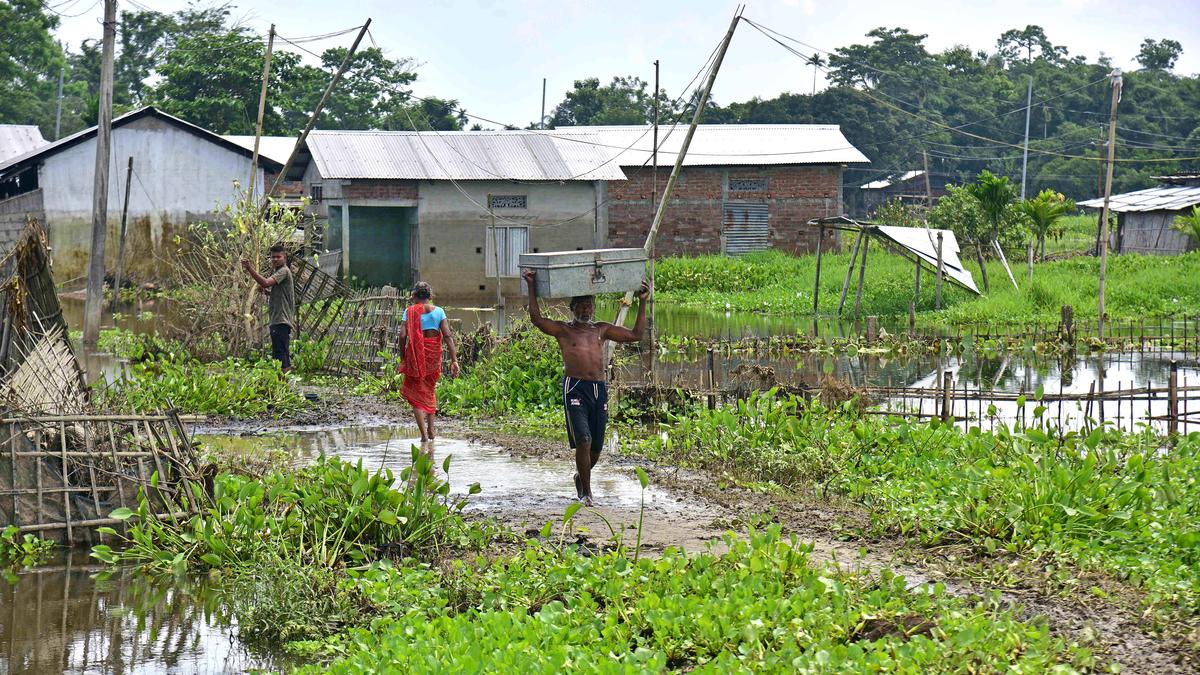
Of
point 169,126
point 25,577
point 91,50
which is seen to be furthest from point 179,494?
point 91,50

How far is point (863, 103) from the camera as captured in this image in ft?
169

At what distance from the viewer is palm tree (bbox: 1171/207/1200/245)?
29.5m

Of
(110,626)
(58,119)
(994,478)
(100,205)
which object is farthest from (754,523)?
(58,119)

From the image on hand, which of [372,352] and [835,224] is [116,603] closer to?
[372,352]

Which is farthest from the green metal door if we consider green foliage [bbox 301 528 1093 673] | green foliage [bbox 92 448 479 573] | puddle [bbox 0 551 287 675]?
green foliage [bbox 301 528 1093 673]

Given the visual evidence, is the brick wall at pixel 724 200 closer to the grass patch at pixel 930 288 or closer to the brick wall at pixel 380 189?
the grass patch at pixel 930 288

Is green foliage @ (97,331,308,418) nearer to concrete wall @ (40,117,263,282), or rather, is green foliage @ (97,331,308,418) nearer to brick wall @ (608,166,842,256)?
concrete wall @ (40,117,263,282)

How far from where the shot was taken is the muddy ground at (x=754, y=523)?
560 centimetres

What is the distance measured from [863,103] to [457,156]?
86.3 ft

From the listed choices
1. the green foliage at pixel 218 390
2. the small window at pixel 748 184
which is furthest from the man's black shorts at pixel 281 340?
the small window at pixel 748 184

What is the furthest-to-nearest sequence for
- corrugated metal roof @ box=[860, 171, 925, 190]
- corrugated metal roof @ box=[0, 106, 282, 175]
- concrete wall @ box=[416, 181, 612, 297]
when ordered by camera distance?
corrugated metal roof @ box=[860, 171, 925, 190] → concrete wall @ box=[416, 181, 612, 297] → corrugated metal roof @ box=[0, 106, 282, 175]

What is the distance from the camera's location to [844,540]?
7.46m

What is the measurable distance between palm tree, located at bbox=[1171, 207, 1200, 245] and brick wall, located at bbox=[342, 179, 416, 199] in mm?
18224

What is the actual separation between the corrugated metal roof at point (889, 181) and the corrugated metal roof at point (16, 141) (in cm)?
3047
